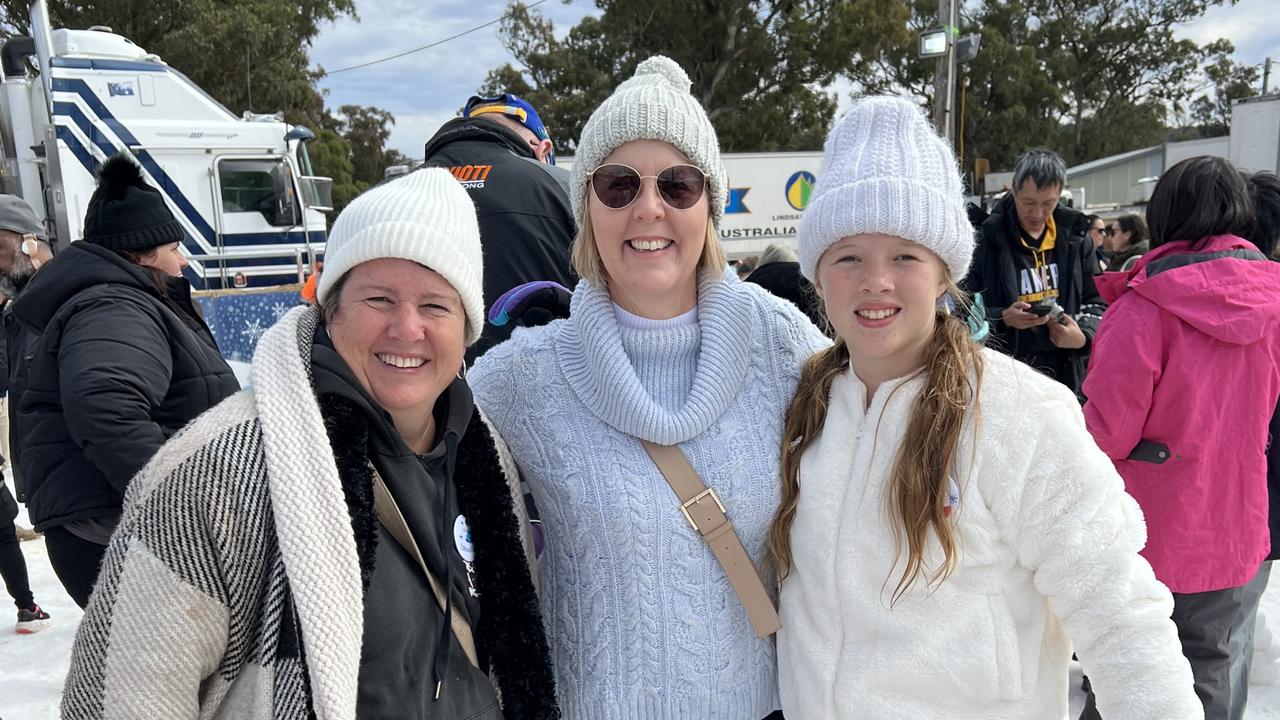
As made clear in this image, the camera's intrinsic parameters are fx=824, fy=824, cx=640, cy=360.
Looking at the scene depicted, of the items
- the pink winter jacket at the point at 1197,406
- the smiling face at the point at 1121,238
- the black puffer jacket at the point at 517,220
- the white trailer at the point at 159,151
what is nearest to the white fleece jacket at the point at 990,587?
the pink winter jacket at the point at 1197,406

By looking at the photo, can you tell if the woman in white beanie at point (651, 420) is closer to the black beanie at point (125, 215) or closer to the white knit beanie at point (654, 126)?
the white knit beanie at point (654, 126)

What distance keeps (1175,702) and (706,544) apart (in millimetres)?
801

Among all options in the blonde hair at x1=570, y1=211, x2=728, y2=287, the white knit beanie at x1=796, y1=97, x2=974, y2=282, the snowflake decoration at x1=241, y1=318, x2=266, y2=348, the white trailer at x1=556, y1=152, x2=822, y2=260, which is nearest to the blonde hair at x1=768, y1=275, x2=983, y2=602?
the white knit beanie at x1=796, y1=97, x2=974, y2=282

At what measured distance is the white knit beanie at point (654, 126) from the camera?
174cm

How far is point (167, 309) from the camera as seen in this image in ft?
9.42

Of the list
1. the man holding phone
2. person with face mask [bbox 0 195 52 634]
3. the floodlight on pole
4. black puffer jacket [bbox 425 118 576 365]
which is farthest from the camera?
the floodlight on pole

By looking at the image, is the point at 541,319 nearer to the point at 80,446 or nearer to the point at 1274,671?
the point at 80,446

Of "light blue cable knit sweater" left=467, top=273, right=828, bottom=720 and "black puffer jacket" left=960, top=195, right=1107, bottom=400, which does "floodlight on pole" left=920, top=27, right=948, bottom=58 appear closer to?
"black puffer jacket" left=960, top=195, right=1107, bottom=400

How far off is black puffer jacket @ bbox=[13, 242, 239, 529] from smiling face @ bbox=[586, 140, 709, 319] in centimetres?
173

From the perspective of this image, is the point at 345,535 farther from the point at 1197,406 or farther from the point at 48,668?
the point at 48,668

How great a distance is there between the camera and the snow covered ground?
342cm

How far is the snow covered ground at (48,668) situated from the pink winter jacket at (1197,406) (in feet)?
3.66

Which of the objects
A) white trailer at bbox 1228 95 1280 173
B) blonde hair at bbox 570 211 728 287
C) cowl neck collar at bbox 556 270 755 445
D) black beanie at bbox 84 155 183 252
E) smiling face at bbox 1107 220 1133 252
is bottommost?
cowl neck collar at bbox 556 270 755 445

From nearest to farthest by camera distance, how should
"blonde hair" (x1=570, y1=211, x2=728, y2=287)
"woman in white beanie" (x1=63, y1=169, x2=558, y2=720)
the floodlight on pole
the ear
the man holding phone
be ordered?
1. "woman in white beanie" (x1=63, y1=169, x2=558, y2=720)
2. "blonde hair" (x1=570, y1=211, x2=728, y2=287)
3. the ear
4. the man holding phone
5. the floodlight on pole
